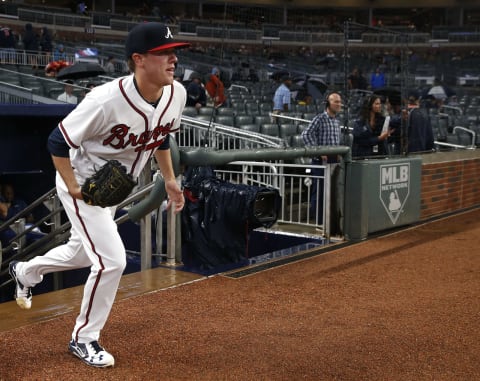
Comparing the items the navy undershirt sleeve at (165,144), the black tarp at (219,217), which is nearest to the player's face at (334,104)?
the black tarp at (219,217)

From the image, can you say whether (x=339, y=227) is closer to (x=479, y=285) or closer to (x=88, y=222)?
(x=479, y=285)

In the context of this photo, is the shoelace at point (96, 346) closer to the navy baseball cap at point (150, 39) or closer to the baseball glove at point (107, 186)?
the baseball glove at point (107, 186)

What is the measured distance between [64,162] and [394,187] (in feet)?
15.8

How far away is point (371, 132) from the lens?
734 centimetres

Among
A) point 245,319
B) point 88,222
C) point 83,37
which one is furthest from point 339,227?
point 83,37

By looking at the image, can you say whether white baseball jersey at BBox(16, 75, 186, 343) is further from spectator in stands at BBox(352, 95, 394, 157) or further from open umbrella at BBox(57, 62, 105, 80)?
open umbrella at BBox(57, 62, 105, 80)

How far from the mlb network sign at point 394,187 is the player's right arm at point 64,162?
14.5 ft

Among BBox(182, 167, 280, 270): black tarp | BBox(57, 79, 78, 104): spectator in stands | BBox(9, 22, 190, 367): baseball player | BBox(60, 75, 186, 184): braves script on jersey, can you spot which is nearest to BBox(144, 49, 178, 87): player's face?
BBox(9, 22, 190, 367): baseball player

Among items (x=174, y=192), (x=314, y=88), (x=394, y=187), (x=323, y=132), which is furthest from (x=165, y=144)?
(x=314, y=88)

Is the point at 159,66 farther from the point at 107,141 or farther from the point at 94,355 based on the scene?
the point at 94,355

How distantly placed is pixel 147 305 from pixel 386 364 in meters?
1.60

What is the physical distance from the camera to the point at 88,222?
9.66 ft

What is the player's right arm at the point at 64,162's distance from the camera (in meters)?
2.82

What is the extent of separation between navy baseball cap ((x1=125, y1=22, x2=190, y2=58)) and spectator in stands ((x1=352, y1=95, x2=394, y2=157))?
15.6 feet
